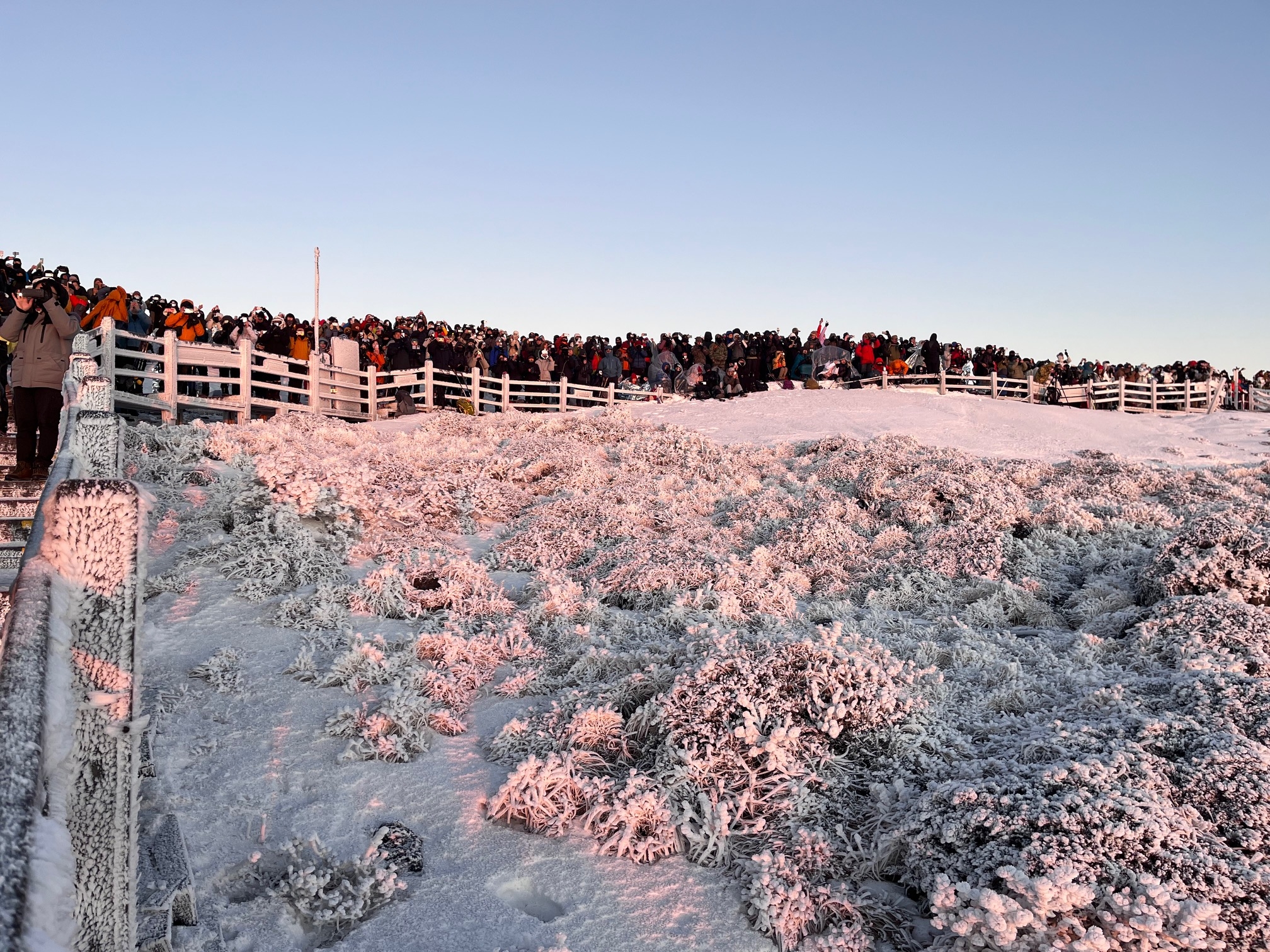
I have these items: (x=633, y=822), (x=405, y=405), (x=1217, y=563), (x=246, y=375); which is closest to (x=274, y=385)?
(x=246, y=375)

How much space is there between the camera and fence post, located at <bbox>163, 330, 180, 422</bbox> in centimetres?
1401

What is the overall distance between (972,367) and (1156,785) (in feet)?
85.1

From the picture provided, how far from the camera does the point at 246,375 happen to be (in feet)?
50.0

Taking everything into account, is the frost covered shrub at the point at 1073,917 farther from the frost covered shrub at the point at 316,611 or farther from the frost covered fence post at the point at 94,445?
the frost covered fence post at the point at 94,445

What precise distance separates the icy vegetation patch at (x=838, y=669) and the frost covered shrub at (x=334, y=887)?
615 millimetres

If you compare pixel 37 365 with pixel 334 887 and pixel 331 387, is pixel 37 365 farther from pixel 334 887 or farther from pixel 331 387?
pixel 331 387

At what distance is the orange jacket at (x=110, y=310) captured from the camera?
46.7 feet

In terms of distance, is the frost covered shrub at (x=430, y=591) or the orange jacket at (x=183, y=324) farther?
the orange jacket at (x=183, y=324)

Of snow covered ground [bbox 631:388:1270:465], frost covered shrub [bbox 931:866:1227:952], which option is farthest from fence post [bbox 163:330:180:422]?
→ frost covered shrub [bbox 931:866:1227:952]

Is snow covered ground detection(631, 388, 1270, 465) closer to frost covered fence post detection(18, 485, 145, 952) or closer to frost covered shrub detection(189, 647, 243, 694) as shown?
frost covered shrub detection(189, 647, 243, 694)

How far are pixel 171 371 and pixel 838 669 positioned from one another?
40.9 feet

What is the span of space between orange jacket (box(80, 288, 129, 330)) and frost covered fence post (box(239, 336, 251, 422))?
1.73 meters

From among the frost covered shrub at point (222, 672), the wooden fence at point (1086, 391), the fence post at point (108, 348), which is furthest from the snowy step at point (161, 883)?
the wooden fence at point (1086, 391)

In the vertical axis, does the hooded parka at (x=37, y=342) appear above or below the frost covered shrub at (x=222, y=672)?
above
